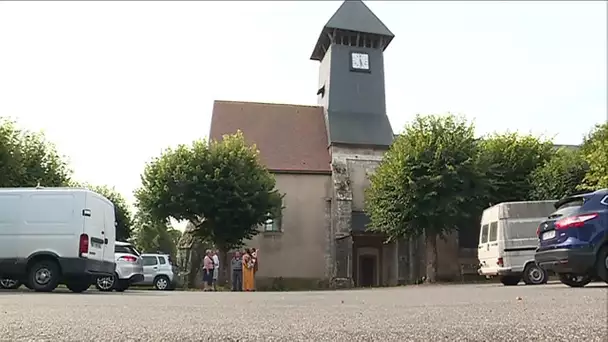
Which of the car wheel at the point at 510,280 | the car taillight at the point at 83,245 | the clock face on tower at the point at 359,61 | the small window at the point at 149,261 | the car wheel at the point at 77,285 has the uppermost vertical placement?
the clock face on tower at the point at 359,61

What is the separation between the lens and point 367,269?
40.8 m

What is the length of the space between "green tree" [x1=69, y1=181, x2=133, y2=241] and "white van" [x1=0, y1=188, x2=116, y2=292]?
29.9 metres

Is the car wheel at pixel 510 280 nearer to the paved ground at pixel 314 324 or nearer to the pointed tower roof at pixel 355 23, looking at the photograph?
the paved ground at pixel 314 324

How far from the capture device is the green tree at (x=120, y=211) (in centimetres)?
4738

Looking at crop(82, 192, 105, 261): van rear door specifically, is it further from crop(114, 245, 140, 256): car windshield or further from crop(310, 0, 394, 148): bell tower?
crop(310, 0, 394, 148): bell tower

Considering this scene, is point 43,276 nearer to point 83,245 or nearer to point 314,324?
Answer: point 83,245

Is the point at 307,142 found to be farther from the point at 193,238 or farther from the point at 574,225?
the point at 574,225

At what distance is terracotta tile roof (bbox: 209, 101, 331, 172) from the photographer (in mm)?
40750

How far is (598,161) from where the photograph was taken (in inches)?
1024

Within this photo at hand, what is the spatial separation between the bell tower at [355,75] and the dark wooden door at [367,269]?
714 cm

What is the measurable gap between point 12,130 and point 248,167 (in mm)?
10943

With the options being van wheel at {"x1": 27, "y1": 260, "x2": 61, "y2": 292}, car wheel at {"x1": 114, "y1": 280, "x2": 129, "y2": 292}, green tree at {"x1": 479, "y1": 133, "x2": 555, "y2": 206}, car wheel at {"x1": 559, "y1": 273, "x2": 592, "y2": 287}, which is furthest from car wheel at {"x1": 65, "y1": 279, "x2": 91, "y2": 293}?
green tree at {"x1": 479, "y1": 133, "x2": 555, "y2": 206}

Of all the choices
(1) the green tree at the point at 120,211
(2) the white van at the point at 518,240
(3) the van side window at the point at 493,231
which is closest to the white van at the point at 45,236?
(2) the white van at the point at 518,240

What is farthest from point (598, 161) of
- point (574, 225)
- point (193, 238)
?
point (193, 238)
